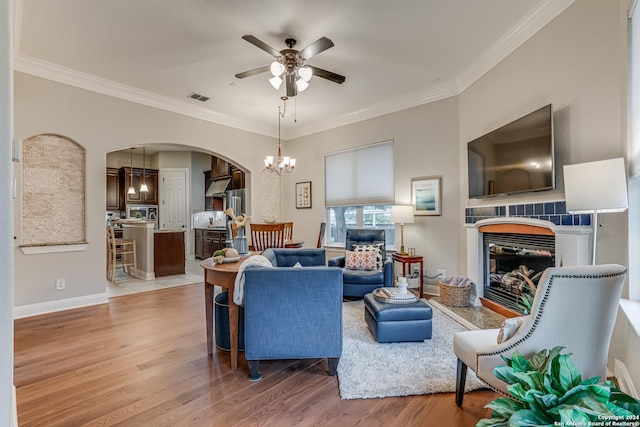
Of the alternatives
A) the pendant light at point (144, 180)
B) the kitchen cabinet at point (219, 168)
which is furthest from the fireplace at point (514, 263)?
the pendant light at point (144, 180)

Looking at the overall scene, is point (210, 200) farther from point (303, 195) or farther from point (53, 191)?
point (53, 191)

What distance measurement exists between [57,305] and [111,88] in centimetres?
299

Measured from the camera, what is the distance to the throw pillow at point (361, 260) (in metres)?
4.32

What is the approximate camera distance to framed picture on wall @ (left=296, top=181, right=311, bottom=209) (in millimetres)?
6348

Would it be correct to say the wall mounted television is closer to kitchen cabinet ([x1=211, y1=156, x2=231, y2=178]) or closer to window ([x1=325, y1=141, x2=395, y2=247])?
window ([x1=325, y1=141, x2=395, y2=247])

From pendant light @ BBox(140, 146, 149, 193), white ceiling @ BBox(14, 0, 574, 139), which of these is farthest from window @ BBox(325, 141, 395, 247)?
pendant light @ BBox(140, 146, 149, 193)

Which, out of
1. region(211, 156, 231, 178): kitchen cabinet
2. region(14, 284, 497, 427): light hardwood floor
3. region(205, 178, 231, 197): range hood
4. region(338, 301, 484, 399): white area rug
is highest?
region(211, 156, 231, 178): kitchen cabinet

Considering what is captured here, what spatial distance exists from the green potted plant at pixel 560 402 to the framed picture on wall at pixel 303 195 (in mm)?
5347

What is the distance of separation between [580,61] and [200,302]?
4.90 meters

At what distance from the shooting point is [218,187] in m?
8.15

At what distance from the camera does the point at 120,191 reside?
8.49 meters

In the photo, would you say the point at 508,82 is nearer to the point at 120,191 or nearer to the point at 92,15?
the point at 92,15

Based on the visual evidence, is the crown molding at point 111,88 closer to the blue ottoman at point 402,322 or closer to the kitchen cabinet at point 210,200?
the kitchen cabinet at point 210,200

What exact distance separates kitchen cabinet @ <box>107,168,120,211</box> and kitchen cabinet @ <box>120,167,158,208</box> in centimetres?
15
